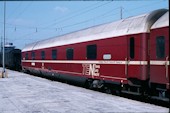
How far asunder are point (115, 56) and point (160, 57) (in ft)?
10.2

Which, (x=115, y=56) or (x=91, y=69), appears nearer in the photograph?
(x=115, y=56)

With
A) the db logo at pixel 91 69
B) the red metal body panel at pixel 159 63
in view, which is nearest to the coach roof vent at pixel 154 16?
the red metal body panel at pixel 159 63

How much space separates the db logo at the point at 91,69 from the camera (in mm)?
15298

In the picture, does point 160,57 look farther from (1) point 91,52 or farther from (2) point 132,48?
(1) point 91,52

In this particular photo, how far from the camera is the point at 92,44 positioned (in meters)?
15.9

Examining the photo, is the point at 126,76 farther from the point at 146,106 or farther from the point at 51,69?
the point at 51,69

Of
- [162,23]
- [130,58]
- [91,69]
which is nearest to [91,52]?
[91,69]

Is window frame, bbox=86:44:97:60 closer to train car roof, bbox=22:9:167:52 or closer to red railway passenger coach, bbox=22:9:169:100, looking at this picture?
red railway passenger coach, bbox=22:9:169:100

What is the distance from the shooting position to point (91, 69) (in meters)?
15.9

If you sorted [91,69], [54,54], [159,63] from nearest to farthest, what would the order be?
1. [159,63]
2. [91,69]
3. [54,54]

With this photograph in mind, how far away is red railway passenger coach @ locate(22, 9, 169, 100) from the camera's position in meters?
11.5

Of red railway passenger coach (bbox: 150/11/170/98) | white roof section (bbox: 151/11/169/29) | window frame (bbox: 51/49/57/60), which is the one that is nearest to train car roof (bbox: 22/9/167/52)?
white roof section (bbox: 151/11/169/29)

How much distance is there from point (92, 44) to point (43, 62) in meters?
11.5

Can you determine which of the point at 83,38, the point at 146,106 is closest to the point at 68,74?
the point at 83,38
